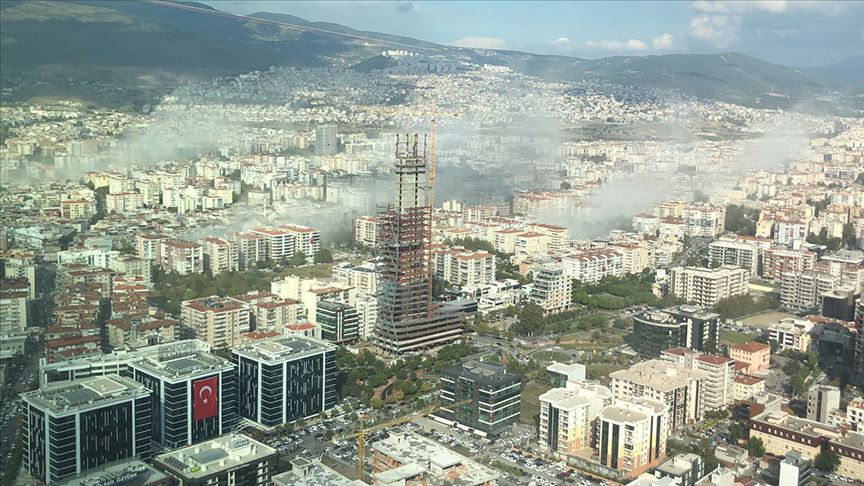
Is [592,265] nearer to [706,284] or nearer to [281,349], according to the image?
[706,284]

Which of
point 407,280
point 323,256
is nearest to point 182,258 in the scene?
point 323,256

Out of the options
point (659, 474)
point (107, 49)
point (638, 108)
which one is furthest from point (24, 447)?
point (638, 108)

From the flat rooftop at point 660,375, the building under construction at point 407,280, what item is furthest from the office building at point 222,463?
the building under construction at point 407,280

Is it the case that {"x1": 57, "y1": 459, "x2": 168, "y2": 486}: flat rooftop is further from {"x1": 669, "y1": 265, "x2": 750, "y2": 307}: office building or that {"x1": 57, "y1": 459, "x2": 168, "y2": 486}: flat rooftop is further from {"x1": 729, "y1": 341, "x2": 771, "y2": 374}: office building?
{"x1": 669, "y1": 265, "x2": 750, "y2": 307}: office building

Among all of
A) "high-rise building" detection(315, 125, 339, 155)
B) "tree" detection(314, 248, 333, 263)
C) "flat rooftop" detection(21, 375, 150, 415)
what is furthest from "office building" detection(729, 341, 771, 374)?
"high-rise building" detection(315, 125, 339, 155)

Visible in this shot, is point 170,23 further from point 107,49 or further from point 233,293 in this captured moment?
point 233,293

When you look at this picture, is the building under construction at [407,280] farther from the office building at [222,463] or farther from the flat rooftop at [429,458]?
the office building at [222,463]

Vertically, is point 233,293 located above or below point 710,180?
below
